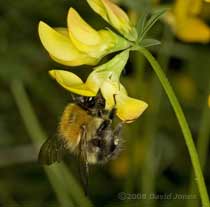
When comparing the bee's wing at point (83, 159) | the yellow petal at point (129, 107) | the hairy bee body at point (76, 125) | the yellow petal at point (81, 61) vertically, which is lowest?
the bee's wing at point (83, 159)

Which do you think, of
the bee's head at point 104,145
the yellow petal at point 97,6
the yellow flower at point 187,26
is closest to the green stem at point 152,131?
the yellow flower at point 187,26

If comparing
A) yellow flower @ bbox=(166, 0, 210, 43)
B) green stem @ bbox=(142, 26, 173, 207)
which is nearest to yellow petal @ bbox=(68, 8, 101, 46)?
yellow flower @ bbox=(166, 0, 210, 43)

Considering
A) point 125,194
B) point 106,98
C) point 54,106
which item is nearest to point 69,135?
point 106,98

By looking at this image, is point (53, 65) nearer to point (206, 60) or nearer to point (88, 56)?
point (206, 60)

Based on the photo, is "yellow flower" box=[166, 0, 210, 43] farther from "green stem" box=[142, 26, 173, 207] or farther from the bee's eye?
the bee's eye

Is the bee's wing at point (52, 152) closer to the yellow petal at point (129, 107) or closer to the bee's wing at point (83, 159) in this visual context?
the bee's wing at point (83, 159)

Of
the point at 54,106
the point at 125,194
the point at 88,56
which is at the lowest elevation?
the point at 125,194

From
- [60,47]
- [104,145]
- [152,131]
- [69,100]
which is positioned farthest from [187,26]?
[60,47]
